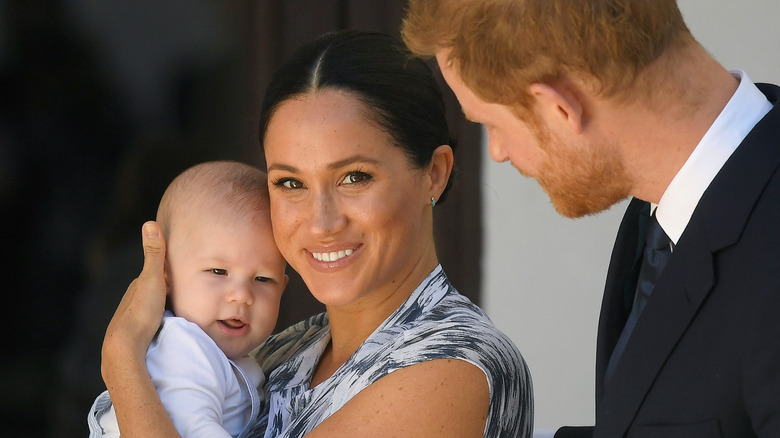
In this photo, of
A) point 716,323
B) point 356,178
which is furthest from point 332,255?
point 716,323

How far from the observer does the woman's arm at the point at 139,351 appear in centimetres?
183

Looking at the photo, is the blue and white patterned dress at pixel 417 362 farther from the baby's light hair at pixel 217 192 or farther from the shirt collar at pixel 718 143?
the shirt collar at pixel 718 143

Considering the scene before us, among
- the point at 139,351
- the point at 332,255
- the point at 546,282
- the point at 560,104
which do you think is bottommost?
the point at 546,282

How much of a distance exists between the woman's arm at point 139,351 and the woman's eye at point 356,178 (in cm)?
49

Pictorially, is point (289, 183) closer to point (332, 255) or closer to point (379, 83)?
point (332, 255)

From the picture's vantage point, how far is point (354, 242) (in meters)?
2.00

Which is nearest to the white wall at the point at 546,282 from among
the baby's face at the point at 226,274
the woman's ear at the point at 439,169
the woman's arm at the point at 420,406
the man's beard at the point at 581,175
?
the woman's ear at the point at 439,169

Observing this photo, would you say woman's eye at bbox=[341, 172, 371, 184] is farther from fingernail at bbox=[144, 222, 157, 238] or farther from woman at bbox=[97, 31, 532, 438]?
fingernail at bbox=[144, 222, 157, 238]

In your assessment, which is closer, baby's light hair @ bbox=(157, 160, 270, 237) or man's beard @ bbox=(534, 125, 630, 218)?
man's beard @ bbox=(534, 125, 630, 218)

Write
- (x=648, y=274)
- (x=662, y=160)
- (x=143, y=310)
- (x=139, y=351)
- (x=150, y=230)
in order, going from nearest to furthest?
(x=662, y=160), (x=648, y=274), (x=139, y=351), (x=143, y=310), (x=150, y=230)

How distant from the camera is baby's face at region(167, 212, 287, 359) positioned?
6.99ft

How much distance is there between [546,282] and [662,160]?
252cm

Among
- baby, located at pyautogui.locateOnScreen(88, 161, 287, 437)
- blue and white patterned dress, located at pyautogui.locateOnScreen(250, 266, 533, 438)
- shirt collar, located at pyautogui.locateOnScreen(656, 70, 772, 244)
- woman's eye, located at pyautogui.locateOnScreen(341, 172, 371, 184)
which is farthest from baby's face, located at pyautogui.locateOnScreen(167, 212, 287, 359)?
shirt collar, located at pyautogui.locateOnScreen(656, 70, 772, 244)

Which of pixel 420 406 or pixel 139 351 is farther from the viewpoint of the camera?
pixel 139 351
